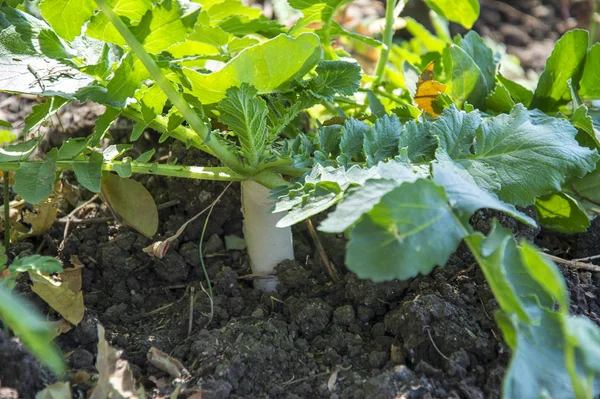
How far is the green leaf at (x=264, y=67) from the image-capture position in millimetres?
1396

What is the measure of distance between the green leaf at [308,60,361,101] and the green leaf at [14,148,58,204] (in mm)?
626

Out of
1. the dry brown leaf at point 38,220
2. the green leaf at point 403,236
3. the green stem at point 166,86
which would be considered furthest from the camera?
the dry brown leaf at point 38,220

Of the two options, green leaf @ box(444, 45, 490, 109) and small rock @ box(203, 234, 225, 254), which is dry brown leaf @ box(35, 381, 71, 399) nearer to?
small rock @ box(203, 234, 225, 254)

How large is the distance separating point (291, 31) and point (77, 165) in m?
0.63

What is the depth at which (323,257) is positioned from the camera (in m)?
1.81

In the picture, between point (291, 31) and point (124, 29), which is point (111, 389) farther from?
point (291, 31)

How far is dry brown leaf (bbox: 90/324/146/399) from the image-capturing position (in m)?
1.29

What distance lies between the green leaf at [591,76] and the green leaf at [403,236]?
2.95 feet

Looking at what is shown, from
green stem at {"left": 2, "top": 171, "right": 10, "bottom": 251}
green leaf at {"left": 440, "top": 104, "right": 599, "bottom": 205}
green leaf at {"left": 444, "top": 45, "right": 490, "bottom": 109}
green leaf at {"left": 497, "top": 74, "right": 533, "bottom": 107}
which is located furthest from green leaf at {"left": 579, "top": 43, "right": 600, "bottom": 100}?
green stem at {"left": 2, "top": 171, "right": 10, "bottom": 251}

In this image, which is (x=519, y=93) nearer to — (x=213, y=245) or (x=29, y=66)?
(x=213, y=245)

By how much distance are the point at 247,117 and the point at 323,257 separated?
51 cm

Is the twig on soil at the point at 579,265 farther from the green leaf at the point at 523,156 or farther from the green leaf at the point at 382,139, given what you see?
the green leaf at the point at 382,139

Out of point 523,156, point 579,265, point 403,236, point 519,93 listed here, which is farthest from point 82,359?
point 519,93

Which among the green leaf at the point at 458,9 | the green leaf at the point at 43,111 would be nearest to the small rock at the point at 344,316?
the green leaf at the point at 43,111
